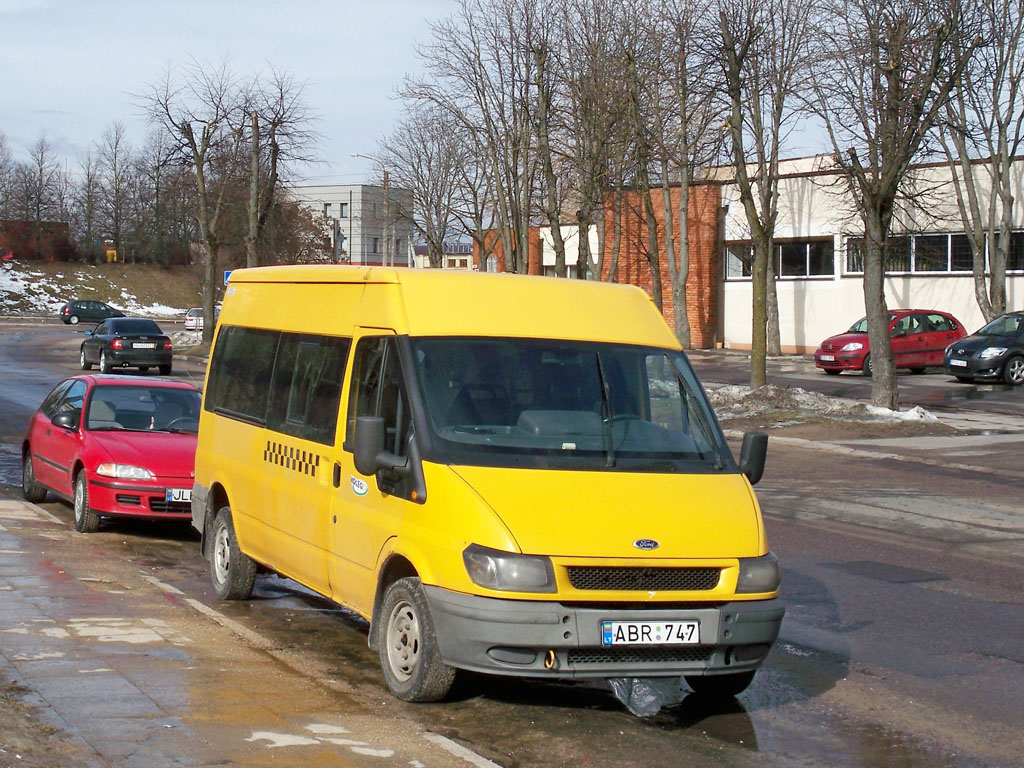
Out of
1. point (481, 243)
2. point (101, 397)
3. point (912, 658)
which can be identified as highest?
point (481, 243)

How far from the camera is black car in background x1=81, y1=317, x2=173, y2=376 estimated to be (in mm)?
37406

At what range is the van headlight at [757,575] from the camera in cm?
584

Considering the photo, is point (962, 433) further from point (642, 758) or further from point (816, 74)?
point (642, 758)

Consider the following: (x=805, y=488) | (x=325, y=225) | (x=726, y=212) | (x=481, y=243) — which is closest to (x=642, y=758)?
(x=805, y=488)

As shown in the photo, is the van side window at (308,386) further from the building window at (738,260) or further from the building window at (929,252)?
the building window at (738,260)

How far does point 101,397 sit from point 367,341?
264 inches

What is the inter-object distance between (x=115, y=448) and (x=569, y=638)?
23.6 ft

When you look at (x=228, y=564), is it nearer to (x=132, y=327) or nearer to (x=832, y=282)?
(x=132, y=327)

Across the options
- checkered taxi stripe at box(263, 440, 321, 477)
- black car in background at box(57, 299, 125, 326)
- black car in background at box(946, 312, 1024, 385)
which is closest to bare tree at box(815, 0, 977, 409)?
black car in background at box(946, 312, 1024, 385)

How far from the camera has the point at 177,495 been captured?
11289 mm

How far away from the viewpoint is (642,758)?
5.46 meters

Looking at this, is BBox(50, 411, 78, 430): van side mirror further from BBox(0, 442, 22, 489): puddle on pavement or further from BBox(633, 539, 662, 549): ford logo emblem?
BBox(633, 539, 662, 549): ford logo emblem

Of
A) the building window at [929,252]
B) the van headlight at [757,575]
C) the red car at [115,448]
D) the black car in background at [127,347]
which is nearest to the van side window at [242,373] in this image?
the red car at [115,448]

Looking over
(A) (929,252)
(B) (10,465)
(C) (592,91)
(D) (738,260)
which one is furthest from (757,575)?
(D) (738,260)
